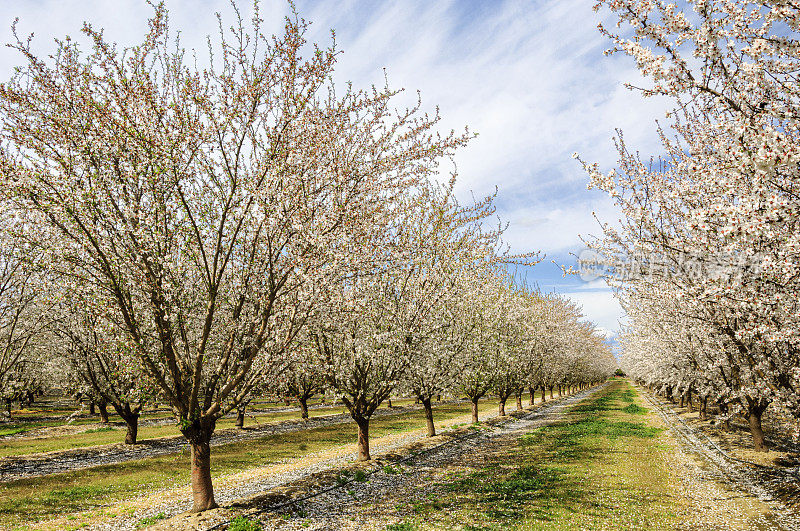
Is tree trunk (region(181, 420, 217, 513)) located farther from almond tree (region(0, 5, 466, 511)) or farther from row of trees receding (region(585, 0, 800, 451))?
row of trees receding (region(585, 0, 800, 451))

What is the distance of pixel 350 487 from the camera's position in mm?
15406

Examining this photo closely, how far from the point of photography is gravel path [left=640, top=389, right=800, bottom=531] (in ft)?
40.6

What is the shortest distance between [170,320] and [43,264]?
9.96ft

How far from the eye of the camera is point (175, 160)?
10461 mm

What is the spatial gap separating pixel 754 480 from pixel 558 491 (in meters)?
8.31

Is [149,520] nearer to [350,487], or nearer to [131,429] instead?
[350,487]

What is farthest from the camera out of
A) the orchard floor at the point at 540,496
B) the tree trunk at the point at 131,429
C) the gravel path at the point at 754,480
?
the tree trunk at the point at 131,429

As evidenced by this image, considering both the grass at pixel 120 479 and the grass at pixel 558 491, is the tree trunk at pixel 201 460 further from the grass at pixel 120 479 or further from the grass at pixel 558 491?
the grass at pixel 558 491

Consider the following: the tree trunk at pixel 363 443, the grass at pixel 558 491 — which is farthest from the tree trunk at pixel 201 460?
the tree trunk at pixel 363 443

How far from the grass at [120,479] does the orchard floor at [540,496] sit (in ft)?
19.2

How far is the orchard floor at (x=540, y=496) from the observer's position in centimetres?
1193

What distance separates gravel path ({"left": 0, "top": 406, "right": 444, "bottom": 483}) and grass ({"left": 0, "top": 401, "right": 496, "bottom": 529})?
1484 millimetres

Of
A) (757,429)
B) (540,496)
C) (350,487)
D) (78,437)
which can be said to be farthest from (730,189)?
(78,437)

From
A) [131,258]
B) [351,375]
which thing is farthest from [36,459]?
[131,258]
